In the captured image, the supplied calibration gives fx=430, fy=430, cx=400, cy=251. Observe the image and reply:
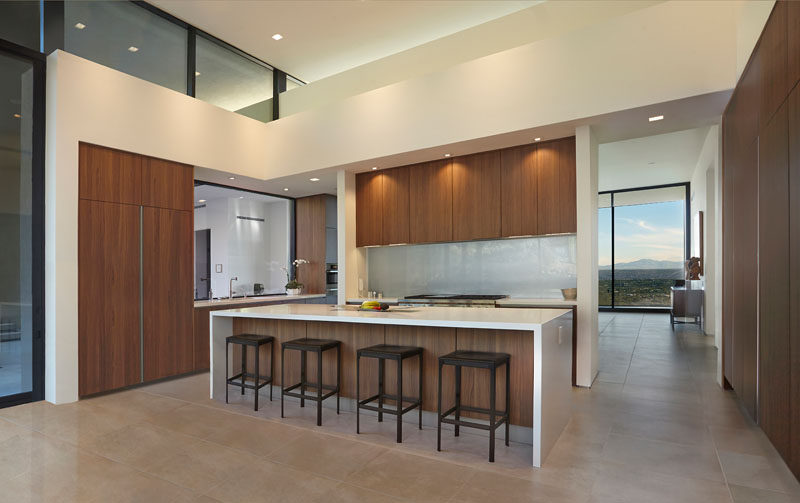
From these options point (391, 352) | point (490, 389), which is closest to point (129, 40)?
point (391, 352)

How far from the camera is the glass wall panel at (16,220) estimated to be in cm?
405

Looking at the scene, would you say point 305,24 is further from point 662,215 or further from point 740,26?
point 662,215

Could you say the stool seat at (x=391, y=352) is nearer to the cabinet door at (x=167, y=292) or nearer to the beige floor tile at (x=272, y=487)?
the beige floor tile at (x=272, y=487)

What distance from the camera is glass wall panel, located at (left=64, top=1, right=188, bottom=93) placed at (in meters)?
4.48

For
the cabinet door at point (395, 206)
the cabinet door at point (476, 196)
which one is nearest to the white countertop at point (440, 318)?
the cabinet door at point (476, 196)

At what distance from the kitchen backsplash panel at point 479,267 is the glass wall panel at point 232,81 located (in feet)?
9.16

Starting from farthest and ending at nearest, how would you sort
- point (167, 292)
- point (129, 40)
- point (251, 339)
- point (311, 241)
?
point (311, 241)
point (167, 292)
point (129, 40)
point (251, 339)

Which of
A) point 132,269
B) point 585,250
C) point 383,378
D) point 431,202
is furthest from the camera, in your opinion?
point 431,202

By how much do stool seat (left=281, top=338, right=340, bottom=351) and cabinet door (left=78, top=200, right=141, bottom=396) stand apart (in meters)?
2.09

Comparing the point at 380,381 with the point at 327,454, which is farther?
the point at 380,381

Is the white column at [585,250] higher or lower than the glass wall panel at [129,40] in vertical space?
lower

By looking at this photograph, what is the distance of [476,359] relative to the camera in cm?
284

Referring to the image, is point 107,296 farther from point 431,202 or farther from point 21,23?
point 431,202

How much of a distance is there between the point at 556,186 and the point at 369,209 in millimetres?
2659
